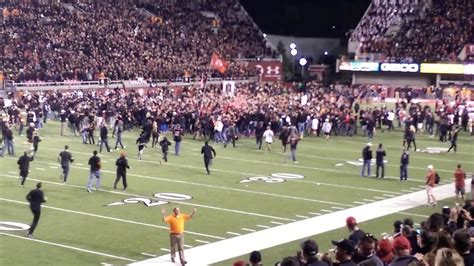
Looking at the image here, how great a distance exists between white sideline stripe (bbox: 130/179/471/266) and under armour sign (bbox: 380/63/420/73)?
31812mm

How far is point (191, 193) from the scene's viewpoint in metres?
20.7

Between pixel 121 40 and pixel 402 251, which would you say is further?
pixel 121 40

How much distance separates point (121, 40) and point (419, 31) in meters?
19.5

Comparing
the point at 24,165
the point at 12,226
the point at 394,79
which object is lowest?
the point at 12,226

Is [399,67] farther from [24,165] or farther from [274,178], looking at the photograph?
[24,165]

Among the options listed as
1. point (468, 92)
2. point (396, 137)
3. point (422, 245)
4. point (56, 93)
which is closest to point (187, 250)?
point (422, 245)

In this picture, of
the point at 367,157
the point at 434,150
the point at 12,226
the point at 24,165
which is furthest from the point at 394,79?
the point at 12,226

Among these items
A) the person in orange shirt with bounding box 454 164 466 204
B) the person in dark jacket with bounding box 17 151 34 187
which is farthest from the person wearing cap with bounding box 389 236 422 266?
the person in dark jacket with bounding box 17 151 34 187

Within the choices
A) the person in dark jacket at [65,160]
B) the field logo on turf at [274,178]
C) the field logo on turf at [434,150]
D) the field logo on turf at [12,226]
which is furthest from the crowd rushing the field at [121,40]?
the field logo on turf at [12,226]

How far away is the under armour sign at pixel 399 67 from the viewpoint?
52.7 metres

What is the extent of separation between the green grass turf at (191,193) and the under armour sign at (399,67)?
2143 centimetres

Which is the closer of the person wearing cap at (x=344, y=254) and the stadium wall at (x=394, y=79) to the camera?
the person wearing cap at (x=344, y=254)

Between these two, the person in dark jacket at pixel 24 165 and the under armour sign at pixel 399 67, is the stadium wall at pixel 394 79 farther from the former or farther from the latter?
the person in dark jacket at pixel 24 165

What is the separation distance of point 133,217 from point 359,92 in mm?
33440
